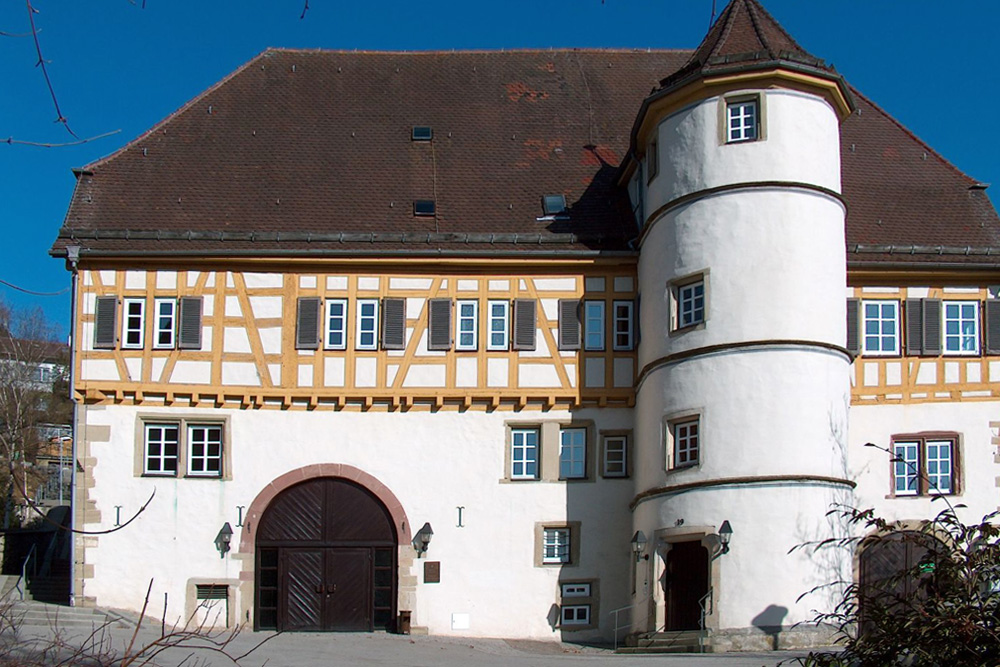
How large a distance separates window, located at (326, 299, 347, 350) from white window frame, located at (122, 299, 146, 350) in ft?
10.2

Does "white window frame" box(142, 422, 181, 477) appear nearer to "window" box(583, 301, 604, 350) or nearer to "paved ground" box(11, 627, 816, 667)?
"paved ground" box(11, 627, 816, 667)

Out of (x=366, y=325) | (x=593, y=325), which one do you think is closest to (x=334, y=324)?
(x=366, y=325)

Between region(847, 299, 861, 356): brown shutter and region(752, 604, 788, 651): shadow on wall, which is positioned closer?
region(752, 604, 788, 651): shadow on wall

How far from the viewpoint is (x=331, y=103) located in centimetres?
2934

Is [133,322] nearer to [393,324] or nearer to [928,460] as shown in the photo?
[393,324]

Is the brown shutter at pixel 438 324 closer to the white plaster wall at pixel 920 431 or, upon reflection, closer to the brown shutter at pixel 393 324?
the brown shutter at pixel 393 324

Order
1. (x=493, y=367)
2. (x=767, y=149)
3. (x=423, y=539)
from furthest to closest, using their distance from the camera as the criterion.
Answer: (x=493, y=367), (x=423, y=539), (x=767, y=149)

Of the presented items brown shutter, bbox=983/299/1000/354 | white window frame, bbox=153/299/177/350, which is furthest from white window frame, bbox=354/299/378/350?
brown shutter, bbox=983/299/1000/354

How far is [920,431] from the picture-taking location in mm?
24875

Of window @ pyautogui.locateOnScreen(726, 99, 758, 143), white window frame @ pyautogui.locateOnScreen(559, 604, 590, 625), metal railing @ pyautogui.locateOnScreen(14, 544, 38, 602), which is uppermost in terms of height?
window @ pyautogui.locateOnScreen(726, 99, 758, 143)

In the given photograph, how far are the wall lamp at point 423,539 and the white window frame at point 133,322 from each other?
568cm

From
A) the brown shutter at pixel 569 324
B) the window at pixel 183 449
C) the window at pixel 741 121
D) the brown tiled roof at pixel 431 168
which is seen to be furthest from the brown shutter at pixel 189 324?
the window at pixel 741 121

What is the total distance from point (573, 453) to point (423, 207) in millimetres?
5189

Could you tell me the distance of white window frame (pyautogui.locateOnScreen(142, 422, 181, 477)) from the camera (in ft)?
81.4
